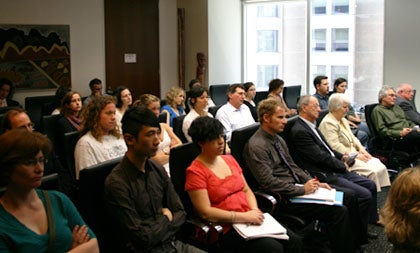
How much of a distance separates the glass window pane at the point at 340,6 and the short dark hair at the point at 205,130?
5901mm

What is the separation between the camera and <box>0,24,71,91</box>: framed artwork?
6477mm

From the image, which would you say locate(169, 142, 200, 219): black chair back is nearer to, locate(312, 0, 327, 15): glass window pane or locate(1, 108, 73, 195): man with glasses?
locate(1, 108, 73, 195): man with glasses

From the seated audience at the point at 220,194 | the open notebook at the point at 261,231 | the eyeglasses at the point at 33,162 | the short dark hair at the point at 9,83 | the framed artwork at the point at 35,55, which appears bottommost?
the open notebook at the point at 261,231

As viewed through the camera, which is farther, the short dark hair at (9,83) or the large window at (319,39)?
the large window at (319,39)

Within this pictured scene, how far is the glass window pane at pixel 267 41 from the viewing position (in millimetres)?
8867

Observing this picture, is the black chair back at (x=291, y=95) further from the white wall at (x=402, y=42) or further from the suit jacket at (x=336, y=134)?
the suit jacket at (x=336, y=134)

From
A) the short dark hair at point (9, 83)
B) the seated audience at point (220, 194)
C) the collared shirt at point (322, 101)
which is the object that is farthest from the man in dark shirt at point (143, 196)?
the short dark hair at point (9, 83)

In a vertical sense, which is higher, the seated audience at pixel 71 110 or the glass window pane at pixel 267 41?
the glass window pane at pixel 267 41

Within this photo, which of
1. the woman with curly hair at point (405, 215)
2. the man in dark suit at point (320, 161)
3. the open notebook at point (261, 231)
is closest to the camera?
the woman with curly hair at point (405, 215)

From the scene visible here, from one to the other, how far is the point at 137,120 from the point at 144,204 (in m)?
0.42

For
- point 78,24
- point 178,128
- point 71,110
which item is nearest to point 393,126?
point 178,128

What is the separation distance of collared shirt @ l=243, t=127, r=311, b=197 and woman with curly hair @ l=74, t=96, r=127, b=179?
0.93 meters

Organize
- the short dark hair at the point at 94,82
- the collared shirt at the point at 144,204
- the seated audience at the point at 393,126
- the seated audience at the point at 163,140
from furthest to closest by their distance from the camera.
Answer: the short dark hair at the point at 94,82 < the seated audience at the point at 393,126 < the seated audience at the point at 163,140 < the collared shirt at the point at 144,204

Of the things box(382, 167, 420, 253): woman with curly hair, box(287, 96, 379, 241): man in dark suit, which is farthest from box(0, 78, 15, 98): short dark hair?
box(382, 167, 420, 253): woman with curly hair
